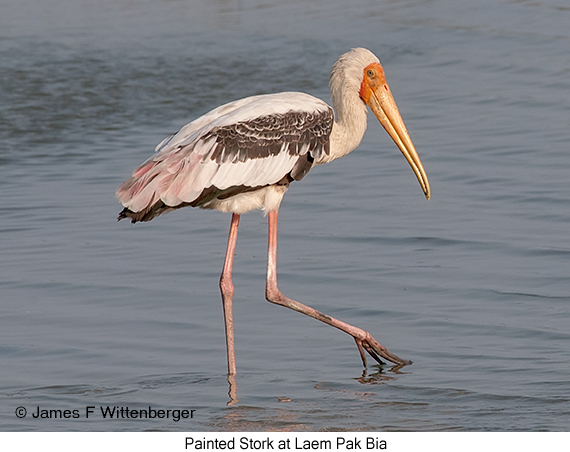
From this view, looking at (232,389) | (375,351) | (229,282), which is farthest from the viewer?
(229,282)

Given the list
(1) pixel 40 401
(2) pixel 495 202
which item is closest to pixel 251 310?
(1) pixel 40 401

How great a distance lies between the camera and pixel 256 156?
7.97 meters

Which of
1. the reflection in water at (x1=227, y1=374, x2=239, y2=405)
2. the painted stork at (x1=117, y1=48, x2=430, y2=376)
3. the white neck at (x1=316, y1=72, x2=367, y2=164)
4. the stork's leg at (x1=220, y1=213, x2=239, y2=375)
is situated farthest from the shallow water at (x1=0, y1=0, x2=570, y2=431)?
the white neck at (x1=316, y1=72, x2=367, y2=164)

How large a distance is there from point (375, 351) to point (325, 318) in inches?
16.3

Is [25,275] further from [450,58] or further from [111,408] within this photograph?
[450,58]

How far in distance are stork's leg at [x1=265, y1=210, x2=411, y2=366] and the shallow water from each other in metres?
0.12

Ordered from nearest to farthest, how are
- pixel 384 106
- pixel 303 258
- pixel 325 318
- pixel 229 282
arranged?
pixel 325 318 < pixel 229 282 < pixel 384 106 < pixel 303 258

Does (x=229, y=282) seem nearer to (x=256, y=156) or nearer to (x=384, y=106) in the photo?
(x=256, y=156)

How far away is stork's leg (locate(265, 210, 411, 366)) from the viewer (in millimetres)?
7891
